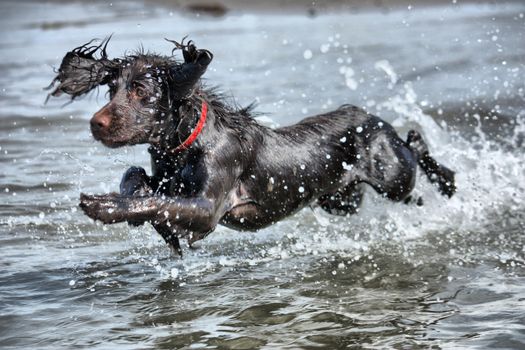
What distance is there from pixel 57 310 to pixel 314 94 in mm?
7243

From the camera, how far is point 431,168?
7.79m

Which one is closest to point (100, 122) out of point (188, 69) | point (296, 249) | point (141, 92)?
point (141, 92)

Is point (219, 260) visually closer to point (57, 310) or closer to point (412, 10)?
point (57, 310)

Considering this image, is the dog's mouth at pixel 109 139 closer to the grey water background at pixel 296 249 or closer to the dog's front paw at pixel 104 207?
the dog's front paw at pixel 104 207

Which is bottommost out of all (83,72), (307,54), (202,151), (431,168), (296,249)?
(296,249)

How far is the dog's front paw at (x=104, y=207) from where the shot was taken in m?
5.34

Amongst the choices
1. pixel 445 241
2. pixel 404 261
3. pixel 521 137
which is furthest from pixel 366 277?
pixel 521 137

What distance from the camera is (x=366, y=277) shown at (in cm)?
653

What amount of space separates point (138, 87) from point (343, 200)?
8.11 feet

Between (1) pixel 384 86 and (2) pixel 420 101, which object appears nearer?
(2) pixel 420 101

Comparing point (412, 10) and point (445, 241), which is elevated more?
point (412, 10)

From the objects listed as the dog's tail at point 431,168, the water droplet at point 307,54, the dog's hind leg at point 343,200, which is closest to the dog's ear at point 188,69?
the dog's hind leg at point 343,200

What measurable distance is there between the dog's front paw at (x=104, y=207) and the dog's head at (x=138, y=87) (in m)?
0.33

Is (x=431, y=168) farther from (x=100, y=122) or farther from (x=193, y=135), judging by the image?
(x=100, y=122)
